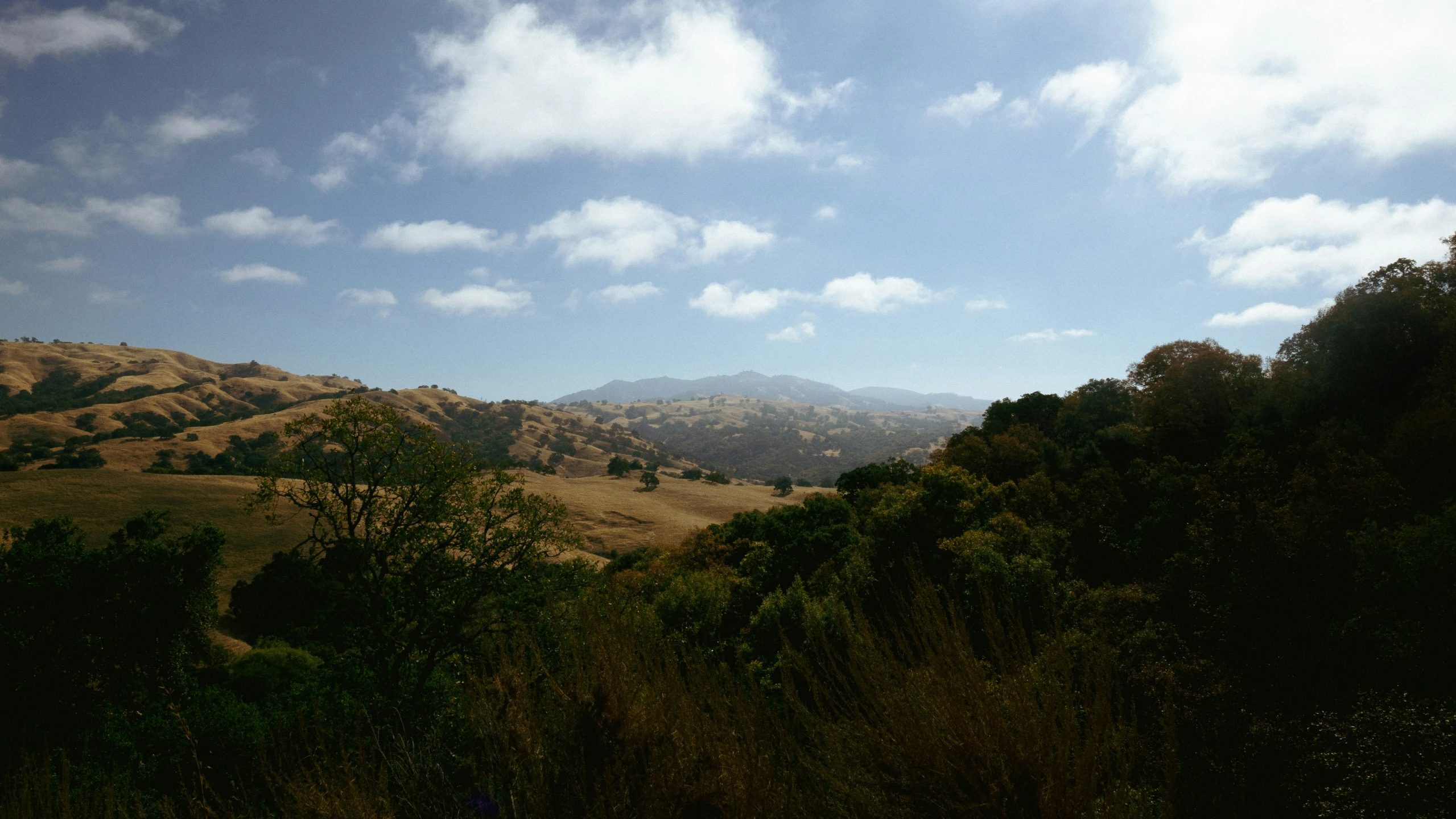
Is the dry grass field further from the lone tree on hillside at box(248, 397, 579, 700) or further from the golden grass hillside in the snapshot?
the golden grass hillside

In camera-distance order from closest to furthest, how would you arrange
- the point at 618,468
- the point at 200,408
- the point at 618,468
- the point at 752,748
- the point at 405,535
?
the point at 752,748 < the point at 405,535 < the point at 618,468 < the point at 618,468 < the point at 200,408

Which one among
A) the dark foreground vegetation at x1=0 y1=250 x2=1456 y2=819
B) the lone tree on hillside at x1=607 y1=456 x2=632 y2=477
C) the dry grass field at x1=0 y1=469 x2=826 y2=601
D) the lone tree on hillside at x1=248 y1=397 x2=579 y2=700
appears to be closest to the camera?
the dark foreground vegetation at x1=0 y1=250 x2=1456 y2=819

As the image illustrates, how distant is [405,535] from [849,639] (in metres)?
14.4

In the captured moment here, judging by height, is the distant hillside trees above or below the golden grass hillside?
below

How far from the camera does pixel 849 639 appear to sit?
6465 millimetres

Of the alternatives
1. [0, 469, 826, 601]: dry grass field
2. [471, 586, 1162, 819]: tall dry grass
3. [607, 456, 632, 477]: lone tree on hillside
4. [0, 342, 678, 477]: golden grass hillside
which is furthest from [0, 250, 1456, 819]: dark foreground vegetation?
[0, 342, 678, 477]: golden grass hillside

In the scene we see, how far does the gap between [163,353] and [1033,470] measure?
239869 mm

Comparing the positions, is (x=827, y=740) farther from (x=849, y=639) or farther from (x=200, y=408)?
(x=200, y=408)

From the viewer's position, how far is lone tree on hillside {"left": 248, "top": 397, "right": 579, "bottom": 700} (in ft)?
52.6

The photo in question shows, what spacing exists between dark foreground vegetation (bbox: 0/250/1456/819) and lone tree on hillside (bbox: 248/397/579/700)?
0.35ft

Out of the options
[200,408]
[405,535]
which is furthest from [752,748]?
[200,408]

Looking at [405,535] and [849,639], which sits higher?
[849,639]

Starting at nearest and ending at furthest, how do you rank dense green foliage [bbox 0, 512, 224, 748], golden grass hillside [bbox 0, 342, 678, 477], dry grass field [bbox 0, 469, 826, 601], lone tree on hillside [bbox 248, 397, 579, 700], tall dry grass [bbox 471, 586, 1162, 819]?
tall dry grass [bbox 471, 586, 1162, 819] → lone tree on hillside [bbox 248, 397, 579, 700] → dense green foliage [bbox 0, 512, 224, 748] → dry grass field [bbox 0, 469, 826, 601] → golden grass hillside [bbox 0, 342, 678, 477]

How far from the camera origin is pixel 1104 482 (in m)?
29.5
